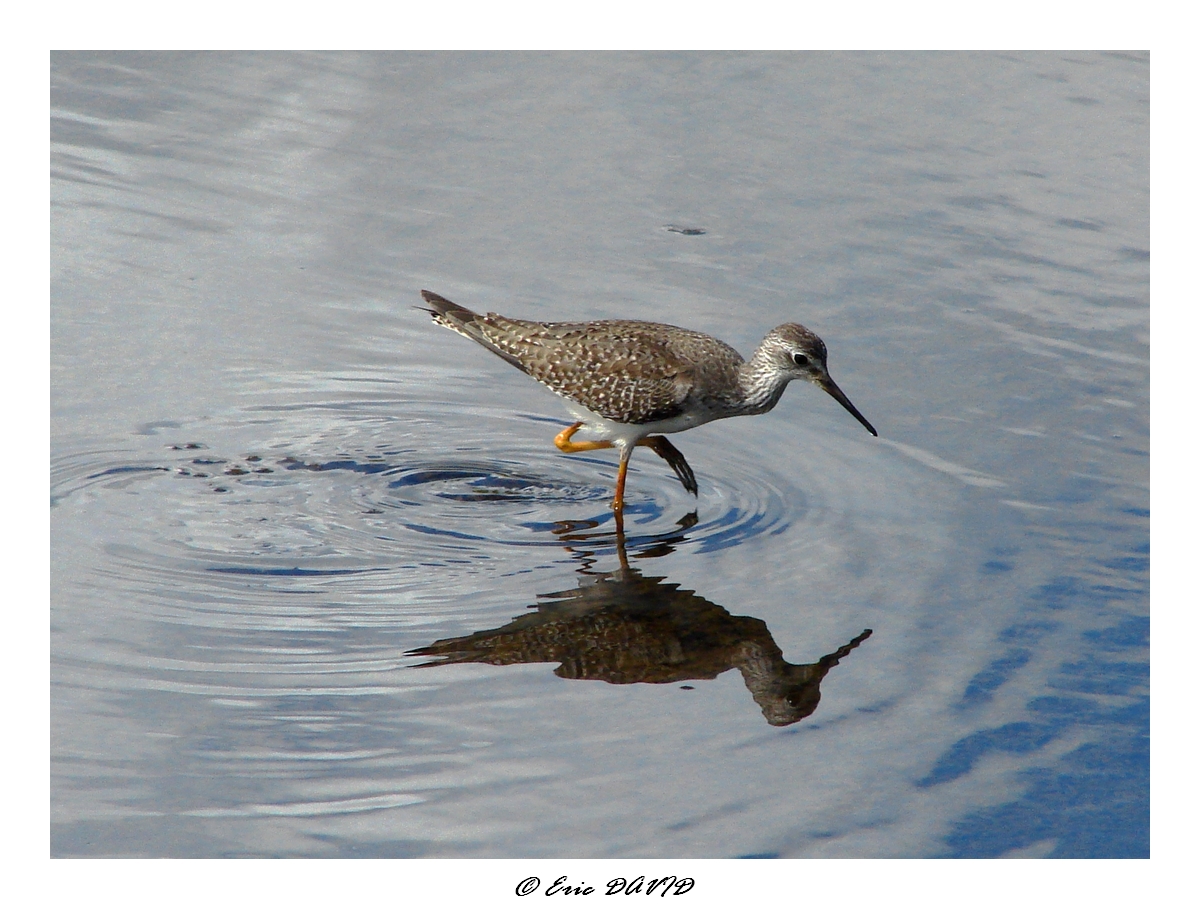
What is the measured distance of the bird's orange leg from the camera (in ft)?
30.8

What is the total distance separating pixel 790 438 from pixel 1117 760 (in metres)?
3.74

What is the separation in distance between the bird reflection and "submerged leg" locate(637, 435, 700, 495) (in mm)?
1299

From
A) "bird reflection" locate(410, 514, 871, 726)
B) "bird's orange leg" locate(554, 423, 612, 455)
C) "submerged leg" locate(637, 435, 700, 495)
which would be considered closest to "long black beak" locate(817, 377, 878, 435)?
"submerged leg" locate(637, 435, 700, 495)

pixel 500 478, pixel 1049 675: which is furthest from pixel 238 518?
pixel 1049 675

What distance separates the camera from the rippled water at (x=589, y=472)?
615cm

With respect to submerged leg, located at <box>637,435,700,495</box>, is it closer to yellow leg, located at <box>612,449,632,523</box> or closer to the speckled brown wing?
yellow leg, located at <box>612,449,632,523</box>

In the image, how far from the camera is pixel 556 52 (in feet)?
47.2

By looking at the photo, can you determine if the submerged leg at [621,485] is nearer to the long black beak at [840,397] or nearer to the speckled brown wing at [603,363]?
the speckled brown wing at [603,363]

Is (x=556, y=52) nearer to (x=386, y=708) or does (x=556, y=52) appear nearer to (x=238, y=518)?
(x=238, y=518)

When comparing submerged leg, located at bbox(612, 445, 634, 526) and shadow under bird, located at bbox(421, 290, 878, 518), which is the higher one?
shadow under bird, located at bbox(421, 290, 878, 518)

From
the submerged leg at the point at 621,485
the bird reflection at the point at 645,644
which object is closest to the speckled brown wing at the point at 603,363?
the submerged leg at the point at 621,485

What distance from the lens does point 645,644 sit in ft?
23.8

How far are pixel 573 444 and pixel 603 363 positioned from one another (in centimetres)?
70

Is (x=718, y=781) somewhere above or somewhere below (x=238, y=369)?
below
